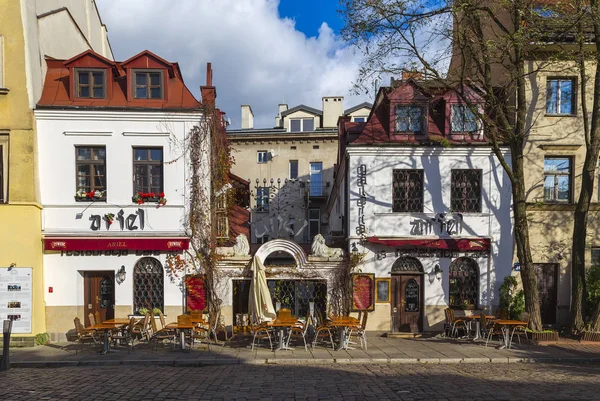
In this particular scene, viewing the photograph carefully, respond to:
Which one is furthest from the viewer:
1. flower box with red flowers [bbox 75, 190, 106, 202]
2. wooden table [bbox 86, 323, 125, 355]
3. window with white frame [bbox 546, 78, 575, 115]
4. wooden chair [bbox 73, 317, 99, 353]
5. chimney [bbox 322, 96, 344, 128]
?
chimney [bbox 322, 96, 344, 128]

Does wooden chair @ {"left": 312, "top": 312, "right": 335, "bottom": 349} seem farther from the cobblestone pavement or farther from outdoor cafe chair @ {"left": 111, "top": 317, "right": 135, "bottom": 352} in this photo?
outdoor cafe chair @ {"left": 111, "top": 317, "right": 135, "bottom": 352}

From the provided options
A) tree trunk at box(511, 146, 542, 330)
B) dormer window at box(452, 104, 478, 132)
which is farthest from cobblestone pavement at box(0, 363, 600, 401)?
dormer window at box(452, 104, 478, 132)

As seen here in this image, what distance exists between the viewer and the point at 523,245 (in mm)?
14781

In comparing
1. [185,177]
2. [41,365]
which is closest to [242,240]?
[185,177]

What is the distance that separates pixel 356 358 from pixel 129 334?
6.63m

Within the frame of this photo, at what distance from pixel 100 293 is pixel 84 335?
2.45 meters

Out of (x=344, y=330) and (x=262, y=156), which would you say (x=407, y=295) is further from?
(x=262, y=156)

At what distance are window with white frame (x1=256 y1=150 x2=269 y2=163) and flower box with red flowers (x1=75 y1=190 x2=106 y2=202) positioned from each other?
59.5 ft

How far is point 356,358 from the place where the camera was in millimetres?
12328

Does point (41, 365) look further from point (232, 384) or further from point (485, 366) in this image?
point (485, 366)

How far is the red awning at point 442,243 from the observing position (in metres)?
15.9

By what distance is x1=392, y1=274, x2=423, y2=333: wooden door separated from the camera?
640 inches

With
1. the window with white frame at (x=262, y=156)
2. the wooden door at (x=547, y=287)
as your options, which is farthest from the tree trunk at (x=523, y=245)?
the window with white frame at (x=262, y=156)

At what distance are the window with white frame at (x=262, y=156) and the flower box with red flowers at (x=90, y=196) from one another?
18.1 metres
